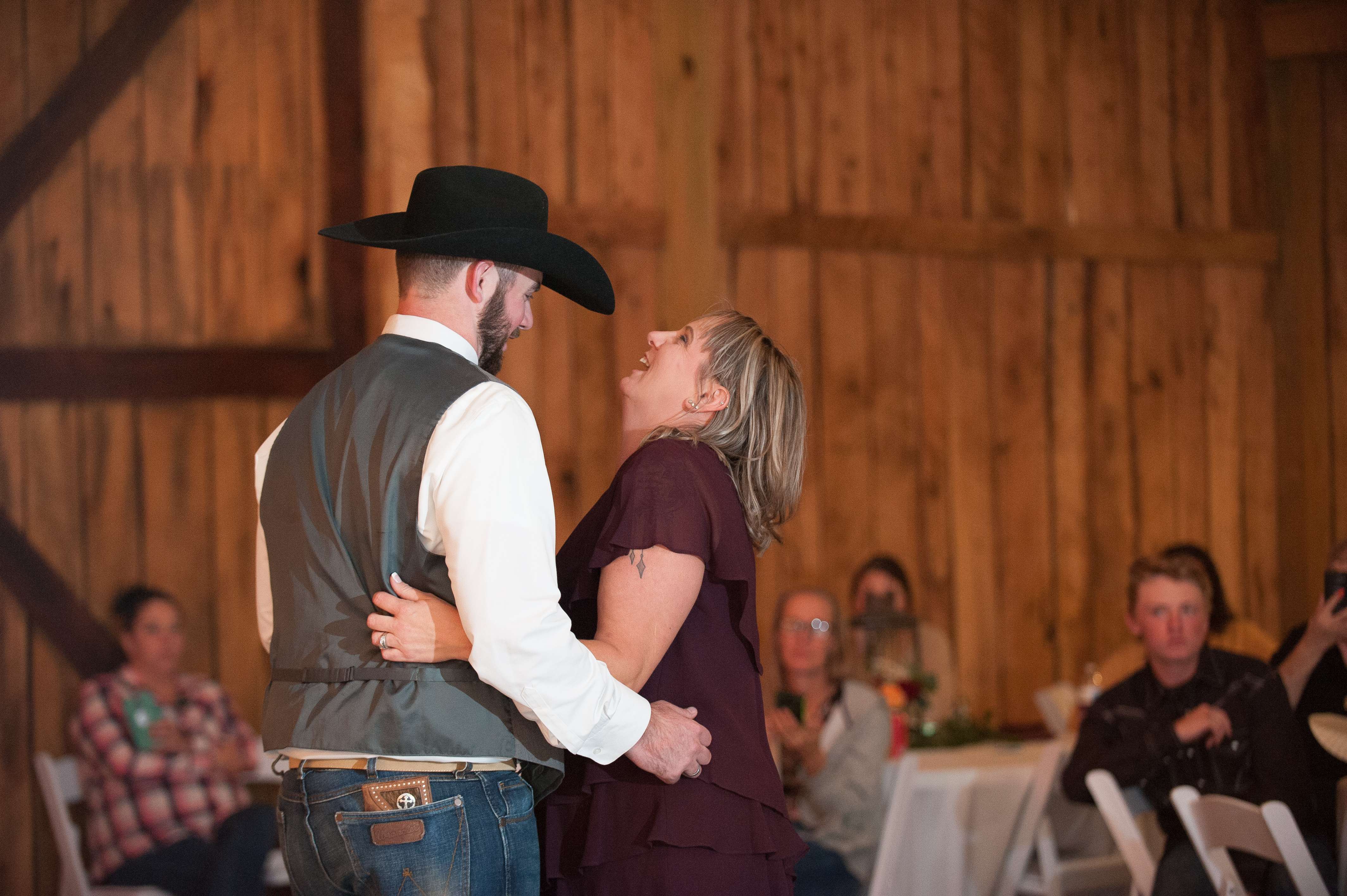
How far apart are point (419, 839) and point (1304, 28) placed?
21.8ft

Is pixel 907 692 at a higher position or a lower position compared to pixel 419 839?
lower

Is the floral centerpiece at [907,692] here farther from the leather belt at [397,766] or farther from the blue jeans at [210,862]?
the leather belt at [397,766]

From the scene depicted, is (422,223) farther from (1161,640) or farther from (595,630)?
(1161,640)

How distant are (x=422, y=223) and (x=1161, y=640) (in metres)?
2.69

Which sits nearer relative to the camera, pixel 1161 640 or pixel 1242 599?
pixel 1161 640

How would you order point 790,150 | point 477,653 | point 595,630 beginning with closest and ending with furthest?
1. point 477,653
2. point 595,630
3. point 790,150

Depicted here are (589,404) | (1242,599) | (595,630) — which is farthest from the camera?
(1242,599)

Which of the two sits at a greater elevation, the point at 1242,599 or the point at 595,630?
the point at 595,630

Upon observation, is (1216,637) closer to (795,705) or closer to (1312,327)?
(795,705)

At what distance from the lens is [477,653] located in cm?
160

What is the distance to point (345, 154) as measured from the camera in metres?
5.10

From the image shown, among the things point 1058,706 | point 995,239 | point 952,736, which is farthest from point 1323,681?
point 995,239

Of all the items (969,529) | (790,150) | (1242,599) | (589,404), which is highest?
(790,150)

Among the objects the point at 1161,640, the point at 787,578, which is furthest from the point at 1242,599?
the point at 1161,640
